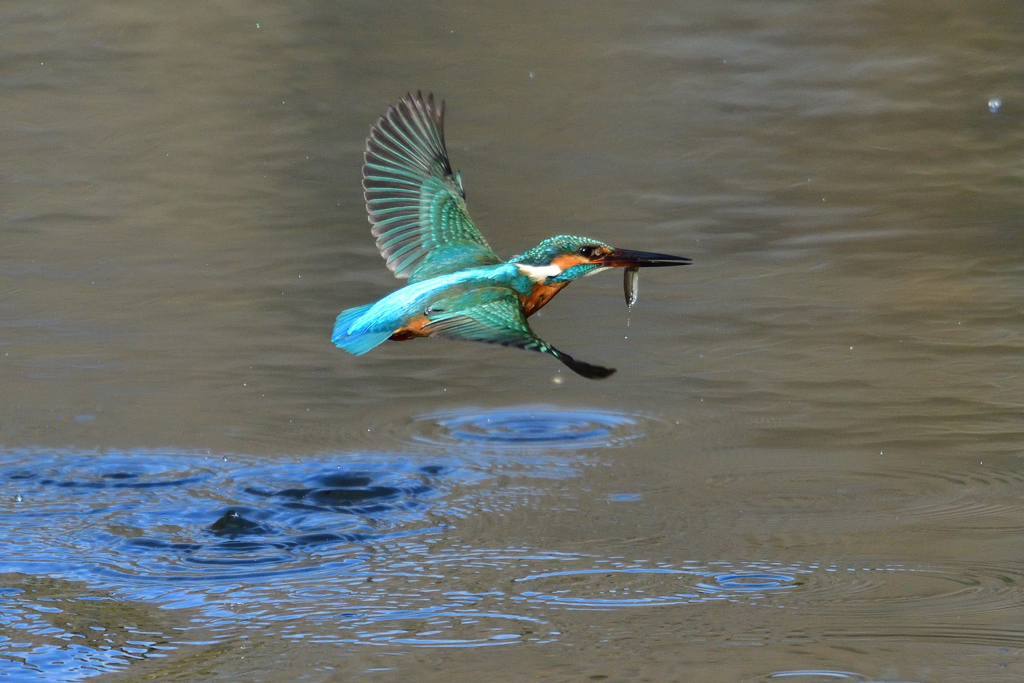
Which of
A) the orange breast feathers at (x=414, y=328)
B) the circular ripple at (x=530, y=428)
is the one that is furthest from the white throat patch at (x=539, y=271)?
the circular ripple at (x=530, y=428)

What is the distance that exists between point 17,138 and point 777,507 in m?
5.26

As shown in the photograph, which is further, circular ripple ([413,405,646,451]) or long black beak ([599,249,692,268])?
circular ripple ([413,405,646,451])

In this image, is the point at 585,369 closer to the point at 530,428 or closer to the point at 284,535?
the point at 284,535

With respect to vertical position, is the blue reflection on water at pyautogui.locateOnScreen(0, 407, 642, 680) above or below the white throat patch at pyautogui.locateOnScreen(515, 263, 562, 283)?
below

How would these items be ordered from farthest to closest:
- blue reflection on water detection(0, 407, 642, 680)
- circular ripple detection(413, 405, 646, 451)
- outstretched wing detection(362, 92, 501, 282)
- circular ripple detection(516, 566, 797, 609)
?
circular ripple detection(413, 405, 646, 451) < outstretched wing detection(362, 92, 501, 282) < circular ripple detection(516, 566, 797, 609) < blue reflection on water detection(0, 407, 642, 680)

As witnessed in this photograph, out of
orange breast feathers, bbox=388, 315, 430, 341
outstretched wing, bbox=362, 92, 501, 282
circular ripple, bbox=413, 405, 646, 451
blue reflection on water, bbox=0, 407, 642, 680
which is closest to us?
orange breast feathers, bbox=388, 315, 430, 341

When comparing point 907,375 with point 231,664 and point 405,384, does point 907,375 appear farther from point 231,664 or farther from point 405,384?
point 231,664

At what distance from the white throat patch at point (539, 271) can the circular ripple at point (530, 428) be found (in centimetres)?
113

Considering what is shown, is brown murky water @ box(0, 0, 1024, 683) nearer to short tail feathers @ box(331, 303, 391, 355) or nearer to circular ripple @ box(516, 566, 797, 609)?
circular ripple @ box(516, 566, 797, 609)

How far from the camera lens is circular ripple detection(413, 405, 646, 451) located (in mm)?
4059

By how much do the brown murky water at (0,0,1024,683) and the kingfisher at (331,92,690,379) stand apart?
0.66 meters

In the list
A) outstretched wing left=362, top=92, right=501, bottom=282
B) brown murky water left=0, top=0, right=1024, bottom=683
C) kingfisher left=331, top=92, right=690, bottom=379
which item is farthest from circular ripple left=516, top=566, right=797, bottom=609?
outstretched wing left=362, top=92, right=501, bottom=282

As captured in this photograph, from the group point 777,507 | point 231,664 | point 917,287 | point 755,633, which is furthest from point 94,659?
point 917,287

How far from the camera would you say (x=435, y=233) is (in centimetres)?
344
